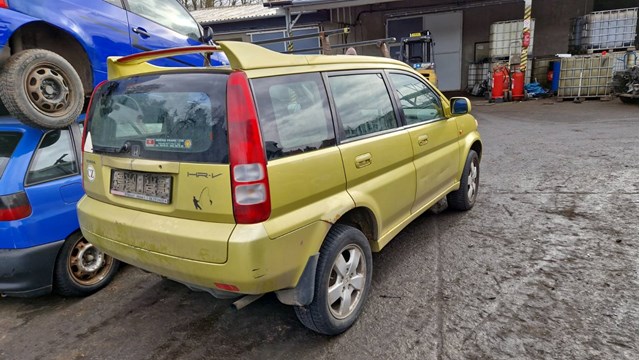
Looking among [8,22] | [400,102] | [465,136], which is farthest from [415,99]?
[8,22]

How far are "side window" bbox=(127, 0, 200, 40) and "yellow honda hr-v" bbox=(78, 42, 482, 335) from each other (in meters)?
3.09

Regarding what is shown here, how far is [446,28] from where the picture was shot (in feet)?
58.0

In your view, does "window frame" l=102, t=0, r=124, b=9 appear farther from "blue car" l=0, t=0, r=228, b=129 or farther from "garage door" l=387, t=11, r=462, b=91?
"garage door" l=387, t=11, r=462, b=91

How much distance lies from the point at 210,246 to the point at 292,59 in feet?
3.94

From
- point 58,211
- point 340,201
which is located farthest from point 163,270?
point 58,211

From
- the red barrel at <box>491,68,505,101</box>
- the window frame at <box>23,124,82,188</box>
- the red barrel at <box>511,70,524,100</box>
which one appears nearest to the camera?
the window frame at <box>23,124,82,188</box>

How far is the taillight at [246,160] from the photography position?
6.82 feet

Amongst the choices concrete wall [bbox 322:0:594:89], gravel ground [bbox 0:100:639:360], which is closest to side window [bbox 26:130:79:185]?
gravel ground [bbox 0:100:639:360]

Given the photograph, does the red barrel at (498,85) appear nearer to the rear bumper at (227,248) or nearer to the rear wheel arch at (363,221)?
the rear wheel arch at (363,221)

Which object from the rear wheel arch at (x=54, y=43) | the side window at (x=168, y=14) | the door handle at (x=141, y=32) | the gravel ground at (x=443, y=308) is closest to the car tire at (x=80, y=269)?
the gravel ground at (x=443, y=308)

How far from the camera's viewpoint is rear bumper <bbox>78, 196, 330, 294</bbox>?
6.81 ft

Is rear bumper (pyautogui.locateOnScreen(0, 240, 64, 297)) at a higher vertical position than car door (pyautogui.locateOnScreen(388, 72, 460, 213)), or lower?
lower

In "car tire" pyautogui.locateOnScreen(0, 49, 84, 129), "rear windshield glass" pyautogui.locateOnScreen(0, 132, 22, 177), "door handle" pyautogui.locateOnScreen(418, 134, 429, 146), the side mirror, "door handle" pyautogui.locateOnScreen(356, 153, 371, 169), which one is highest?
"car tire" pyautogui.locateOnScreen(0, 49, 84, 129)

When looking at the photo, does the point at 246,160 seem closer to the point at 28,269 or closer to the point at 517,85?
the point at 28,269
